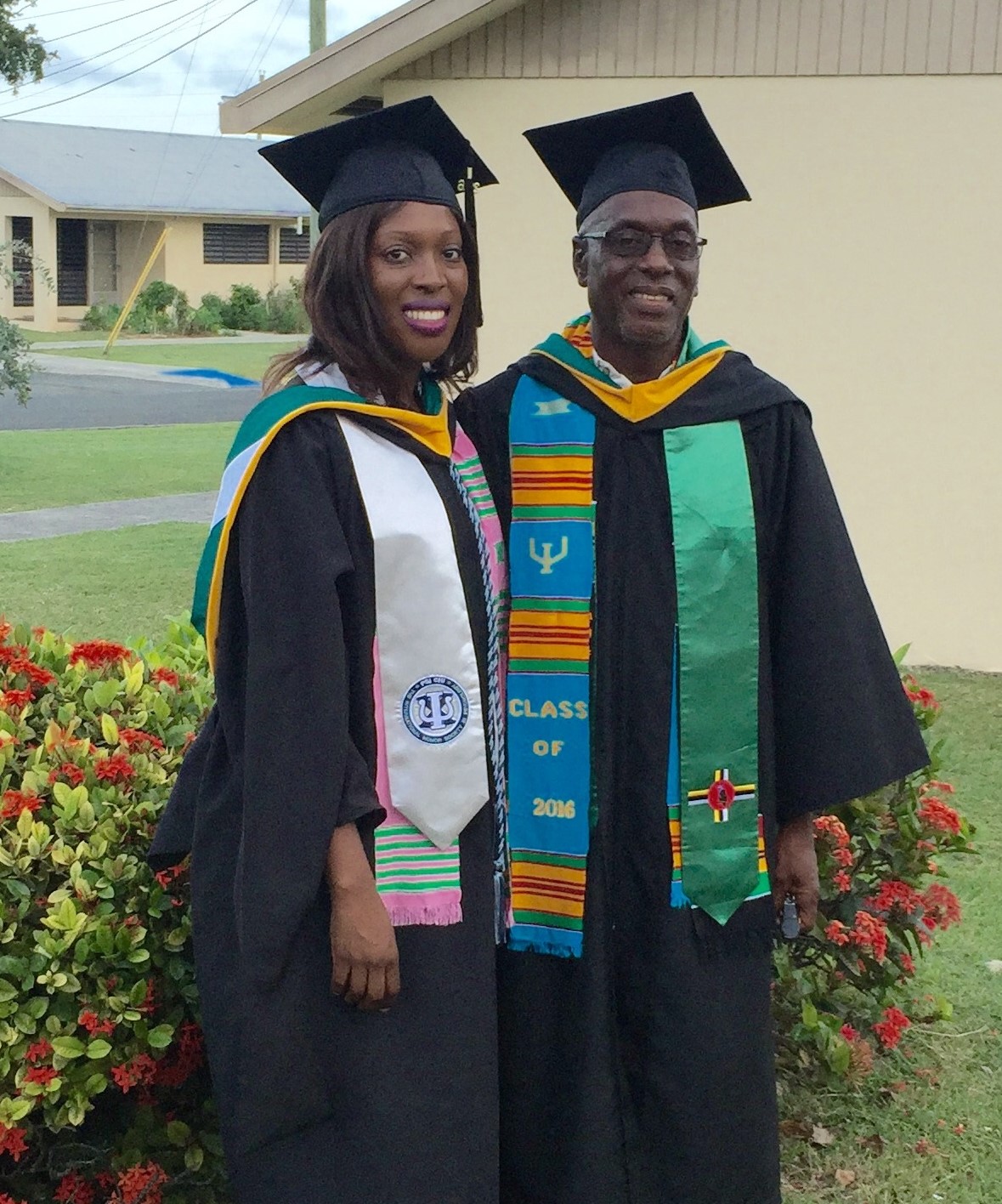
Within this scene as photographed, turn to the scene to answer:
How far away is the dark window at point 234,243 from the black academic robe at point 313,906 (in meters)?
36.3

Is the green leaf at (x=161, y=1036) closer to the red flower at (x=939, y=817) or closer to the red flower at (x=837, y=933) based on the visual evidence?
the red flower at (x=837, y=933)

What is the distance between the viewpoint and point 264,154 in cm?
271

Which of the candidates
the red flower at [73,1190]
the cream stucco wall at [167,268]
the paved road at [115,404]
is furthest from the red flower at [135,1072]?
the cream stucco wall at [167,268]

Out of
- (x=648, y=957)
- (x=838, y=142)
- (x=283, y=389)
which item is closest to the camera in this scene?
(x=283, y=389)

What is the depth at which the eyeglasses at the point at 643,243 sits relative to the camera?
2695 millimetres

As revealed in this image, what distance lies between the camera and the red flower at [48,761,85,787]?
2.98 m

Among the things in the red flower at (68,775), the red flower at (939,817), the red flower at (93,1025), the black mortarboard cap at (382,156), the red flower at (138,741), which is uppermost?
the black mortarboard cap at (382,156)

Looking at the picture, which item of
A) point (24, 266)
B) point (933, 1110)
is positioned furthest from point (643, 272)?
point (24, 266)

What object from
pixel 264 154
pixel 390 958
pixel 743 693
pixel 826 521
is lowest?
pixel 390 958

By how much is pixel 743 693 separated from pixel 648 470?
43cm

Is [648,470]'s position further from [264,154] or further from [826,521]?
[264,154]

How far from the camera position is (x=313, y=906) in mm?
2357

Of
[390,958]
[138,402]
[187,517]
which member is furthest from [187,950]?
[138,402]

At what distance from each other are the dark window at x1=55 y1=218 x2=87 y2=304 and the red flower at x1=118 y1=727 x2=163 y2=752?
115 feet
